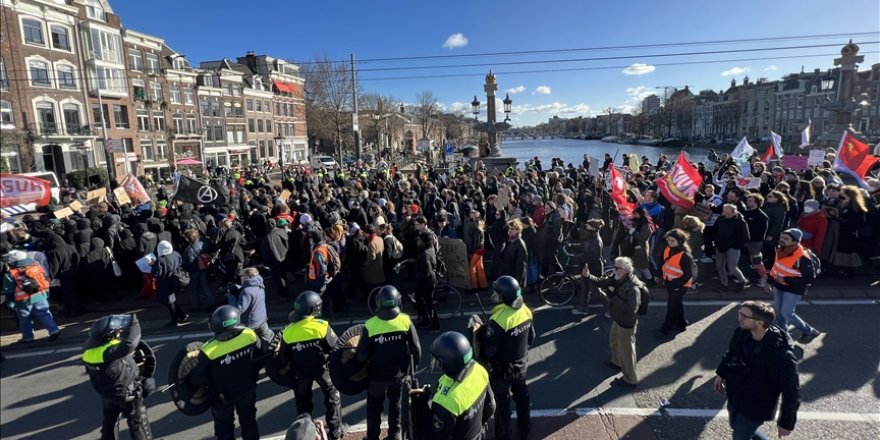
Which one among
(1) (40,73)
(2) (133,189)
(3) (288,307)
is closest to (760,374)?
(3) (288,307)

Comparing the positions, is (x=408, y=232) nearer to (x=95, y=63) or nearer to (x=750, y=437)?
(x=750, y=437)

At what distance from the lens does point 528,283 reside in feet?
28.9

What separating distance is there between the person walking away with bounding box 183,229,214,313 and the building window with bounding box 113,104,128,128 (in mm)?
38348

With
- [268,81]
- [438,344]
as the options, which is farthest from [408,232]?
[268,81]

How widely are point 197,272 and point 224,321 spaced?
485 centimetres

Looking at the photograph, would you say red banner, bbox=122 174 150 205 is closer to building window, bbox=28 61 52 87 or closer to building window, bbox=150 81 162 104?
building window, bbox=28 61 52 87

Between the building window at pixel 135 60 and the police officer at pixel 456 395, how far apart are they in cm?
4742

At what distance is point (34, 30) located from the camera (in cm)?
2483

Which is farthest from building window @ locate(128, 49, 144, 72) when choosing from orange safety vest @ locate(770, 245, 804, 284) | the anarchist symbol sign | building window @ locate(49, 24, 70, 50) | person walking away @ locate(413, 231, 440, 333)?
orange safety vest @ locate(770, 245, 804, 284)

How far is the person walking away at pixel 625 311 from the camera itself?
212 inches

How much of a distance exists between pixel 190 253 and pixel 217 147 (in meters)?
48.9

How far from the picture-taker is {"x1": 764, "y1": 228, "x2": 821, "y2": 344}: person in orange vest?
19.0 feet

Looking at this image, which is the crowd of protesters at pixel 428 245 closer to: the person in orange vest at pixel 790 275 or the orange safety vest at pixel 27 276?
the orange safety vest at pixel 27 276

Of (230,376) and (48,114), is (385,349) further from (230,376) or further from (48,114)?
(48,114)
